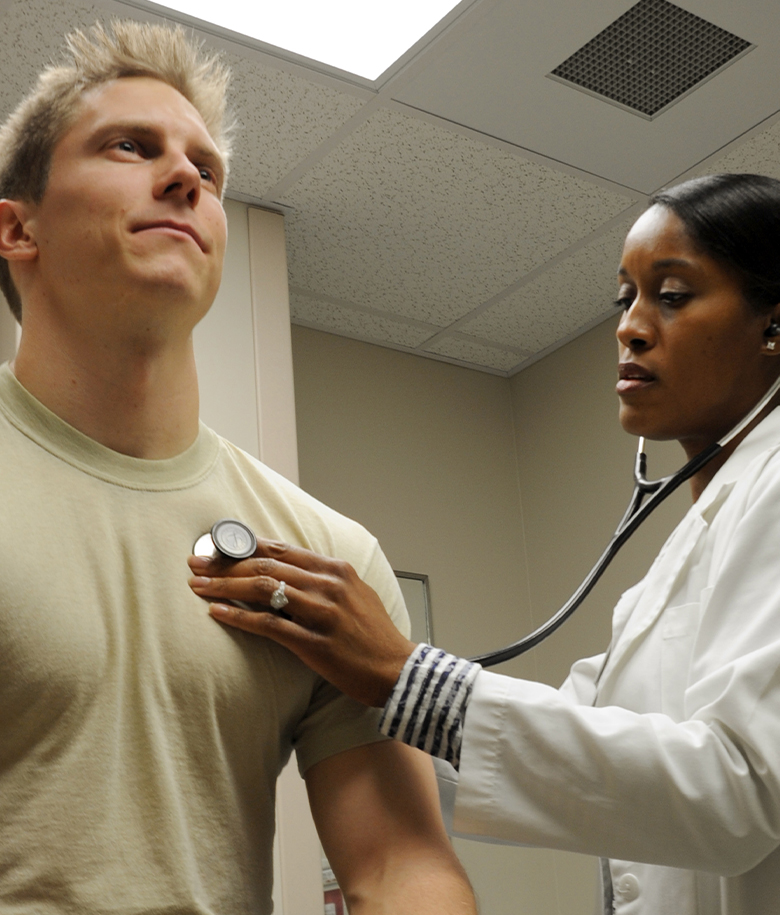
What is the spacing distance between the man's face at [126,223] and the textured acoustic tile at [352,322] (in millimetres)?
2164

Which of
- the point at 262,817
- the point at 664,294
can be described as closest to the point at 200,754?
the point at 262,817

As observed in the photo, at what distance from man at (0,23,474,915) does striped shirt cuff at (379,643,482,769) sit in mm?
43

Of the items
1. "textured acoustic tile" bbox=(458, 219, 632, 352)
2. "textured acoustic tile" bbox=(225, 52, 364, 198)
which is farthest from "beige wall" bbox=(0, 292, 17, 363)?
"textured acoustic tile" bbox=(458, 219, 632, 352)

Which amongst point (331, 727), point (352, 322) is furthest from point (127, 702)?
point (352, 322)

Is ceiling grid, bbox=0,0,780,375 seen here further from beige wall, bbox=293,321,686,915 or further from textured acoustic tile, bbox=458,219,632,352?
beige wall, bbox=293,321,686,915

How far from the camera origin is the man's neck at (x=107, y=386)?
1093 millimetres

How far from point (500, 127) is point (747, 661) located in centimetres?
182

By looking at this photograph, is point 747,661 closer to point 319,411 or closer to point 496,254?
point 496,254

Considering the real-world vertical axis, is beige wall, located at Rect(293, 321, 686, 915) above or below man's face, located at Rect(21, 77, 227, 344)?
above

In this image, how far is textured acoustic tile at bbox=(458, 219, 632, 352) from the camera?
320 cm

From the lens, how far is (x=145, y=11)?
224 centimetres

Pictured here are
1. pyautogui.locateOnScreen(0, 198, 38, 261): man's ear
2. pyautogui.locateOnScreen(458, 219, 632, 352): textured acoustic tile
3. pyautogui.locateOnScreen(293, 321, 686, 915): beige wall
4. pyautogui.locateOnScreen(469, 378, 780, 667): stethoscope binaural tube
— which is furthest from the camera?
pyautogui.locateOnScreen(293, 321, 686, 915): beige wall

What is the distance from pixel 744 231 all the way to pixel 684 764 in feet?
2.30

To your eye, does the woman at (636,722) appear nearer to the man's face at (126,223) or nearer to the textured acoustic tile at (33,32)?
the man's face at (126,223)
